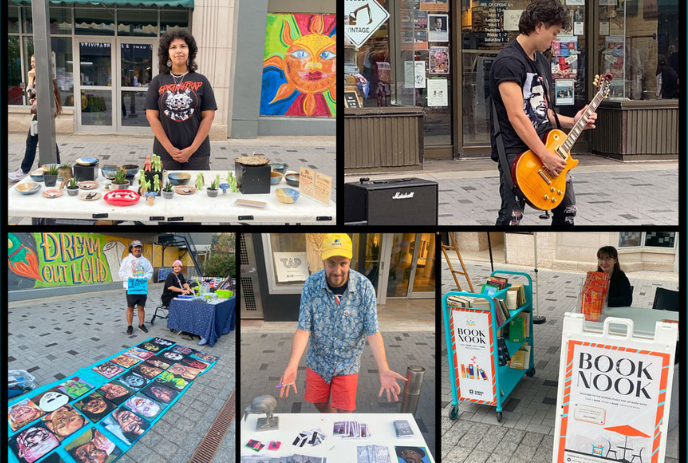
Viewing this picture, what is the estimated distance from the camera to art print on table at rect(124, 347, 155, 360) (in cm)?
361

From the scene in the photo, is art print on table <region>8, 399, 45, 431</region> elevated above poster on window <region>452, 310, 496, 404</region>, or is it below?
below

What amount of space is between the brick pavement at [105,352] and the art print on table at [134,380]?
133mm

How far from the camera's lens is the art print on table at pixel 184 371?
3.61 meters

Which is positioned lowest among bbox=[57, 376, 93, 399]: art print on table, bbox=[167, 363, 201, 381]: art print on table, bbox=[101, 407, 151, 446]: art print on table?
bbox=[101, 407, 151, 446]: art print on table

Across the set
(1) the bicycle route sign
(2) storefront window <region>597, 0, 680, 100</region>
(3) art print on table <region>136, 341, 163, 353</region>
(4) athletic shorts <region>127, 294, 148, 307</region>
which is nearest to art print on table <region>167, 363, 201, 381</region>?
(3) art print on table <region>136, 341, 163, 353</region>

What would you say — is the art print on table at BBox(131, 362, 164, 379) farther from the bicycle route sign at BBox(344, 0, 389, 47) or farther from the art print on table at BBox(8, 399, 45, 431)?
the bicycle route sign at BBox(344, 0, 389, 47)

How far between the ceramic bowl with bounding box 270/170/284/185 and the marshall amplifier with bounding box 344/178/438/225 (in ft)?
1.16

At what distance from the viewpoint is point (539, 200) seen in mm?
3658

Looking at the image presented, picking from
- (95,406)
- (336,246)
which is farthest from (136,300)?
(336,246)

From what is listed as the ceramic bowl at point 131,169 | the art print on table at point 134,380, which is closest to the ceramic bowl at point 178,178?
the ceramic bowl at point 131,169

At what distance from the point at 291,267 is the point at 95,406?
1164 millimetres

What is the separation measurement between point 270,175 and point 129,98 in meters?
0.76

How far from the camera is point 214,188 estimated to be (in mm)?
3576

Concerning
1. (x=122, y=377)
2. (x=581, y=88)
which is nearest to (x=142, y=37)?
(x=122, y=377)
